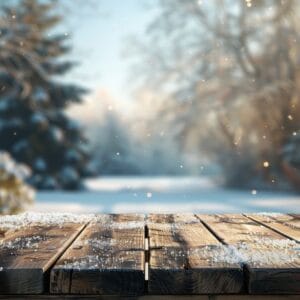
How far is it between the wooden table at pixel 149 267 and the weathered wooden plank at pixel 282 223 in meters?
0.13

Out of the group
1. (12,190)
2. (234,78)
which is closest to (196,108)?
(234,78)

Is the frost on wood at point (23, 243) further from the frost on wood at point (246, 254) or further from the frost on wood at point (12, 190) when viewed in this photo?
the frost on wood at point (12, 190)

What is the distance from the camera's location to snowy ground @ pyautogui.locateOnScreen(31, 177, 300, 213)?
1227 cm

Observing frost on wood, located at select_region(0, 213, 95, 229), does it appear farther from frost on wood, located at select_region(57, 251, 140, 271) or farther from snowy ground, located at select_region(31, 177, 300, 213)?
snowy ground, located at select_region(31, 177, 300, 213)

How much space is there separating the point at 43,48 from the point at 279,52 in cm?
743

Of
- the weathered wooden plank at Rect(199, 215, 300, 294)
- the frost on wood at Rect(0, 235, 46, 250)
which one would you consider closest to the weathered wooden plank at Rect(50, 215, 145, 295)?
the frost on wood at Rect(0, 235, 46, 250)

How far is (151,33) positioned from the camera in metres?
17.8

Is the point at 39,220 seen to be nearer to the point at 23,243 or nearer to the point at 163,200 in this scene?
the point at 23,243

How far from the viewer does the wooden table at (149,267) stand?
105cm

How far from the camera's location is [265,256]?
46.8 inches

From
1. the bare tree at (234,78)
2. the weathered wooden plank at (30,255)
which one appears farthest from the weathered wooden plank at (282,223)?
the bare tree at (234,78)

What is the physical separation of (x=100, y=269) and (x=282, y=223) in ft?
3.49

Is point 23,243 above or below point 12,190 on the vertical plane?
below

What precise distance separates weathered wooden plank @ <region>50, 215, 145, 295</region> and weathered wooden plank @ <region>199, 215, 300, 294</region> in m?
0.23
